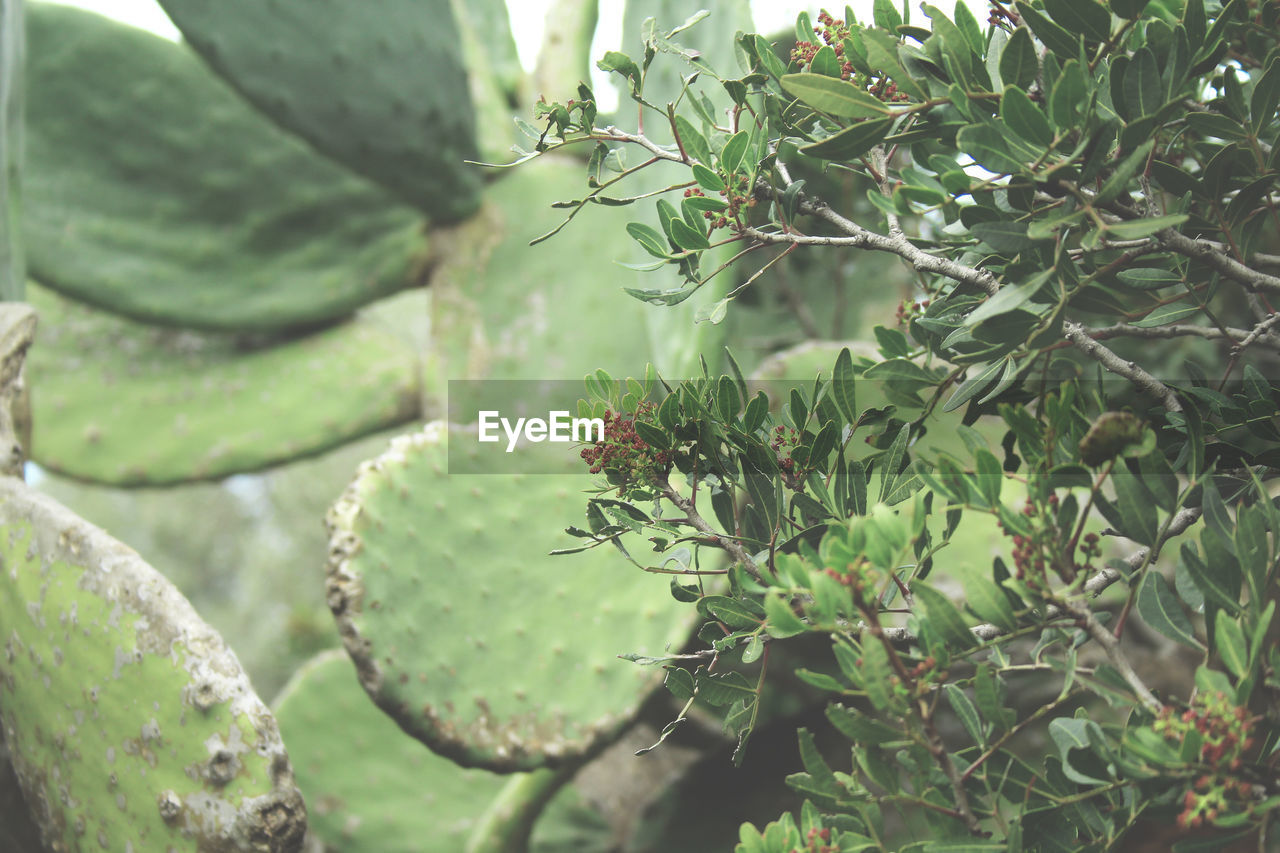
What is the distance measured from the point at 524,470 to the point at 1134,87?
1.02 m

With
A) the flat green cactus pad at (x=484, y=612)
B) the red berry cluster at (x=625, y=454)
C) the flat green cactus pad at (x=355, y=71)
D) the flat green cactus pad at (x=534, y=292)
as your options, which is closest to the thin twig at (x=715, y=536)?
the red berry cluster at (x=625, y=454)

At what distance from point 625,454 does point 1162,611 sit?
31 centimetres

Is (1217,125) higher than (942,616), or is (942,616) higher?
(1217,125)

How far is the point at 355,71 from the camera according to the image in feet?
5.01

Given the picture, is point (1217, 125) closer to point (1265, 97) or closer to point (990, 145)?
point (1265, 97)

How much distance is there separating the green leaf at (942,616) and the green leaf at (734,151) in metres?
0.27

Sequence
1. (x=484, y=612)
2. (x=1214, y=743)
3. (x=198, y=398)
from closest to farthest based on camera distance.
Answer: (x=1214, y=743) < (x=484, y=612) < (x=198, y=398)

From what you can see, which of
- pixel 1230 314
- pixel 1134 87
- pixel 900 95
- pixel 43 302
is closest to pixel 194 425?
pixel 43 302

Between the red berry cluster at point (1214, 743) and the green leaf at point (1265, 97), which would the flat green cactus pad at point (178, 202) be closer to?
the green leaf at point (1265, 97)

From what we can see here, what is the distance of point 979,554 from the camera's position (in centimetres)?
149

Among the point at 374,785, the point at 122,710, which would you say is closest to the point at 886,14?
the point at 122,710

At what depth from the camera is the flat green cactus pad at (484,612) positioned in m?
1.10

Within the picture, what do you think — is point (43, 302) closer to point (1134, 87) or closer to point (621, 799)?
point (621, 799)

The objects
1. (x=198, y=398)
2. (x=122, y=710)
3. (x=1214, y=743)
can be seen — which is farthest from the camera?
(x=198, y=398)
